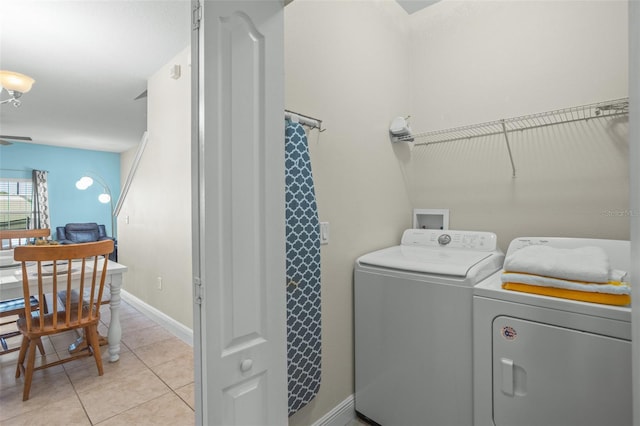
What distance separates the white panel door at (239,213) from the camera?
33.0 inches

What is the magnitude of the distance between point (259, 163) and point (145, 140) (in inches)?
118

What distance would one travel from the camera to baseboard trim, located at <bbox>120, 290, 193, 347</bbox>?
2729 millimetres

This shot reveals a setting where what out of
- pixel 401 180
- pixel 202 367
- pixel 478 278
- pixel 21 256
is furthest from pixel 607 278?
pixel 21 256

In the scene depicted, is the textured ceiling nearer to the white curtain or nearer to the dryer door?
the white curtain

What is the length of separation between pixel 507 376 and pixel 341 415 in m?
0.87

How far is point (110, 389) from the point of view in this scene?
2.04 metres

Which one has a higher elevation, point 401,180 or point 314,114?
point 314,114

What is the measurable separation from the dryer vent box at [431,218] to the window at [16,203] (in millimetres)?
6620

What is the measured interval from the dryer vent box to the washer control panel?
7.6 inches

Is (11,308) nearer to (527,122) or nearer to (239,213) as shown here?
(239,213)

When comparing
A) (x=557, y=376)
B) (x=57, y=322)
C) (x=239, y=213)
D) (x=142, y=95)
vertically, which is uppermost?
(x=142, y=95)

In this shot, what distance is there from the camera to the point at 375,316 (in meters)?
1.58

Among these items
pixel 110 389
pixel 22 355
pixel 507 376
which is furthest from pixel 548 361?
pixel 22 355

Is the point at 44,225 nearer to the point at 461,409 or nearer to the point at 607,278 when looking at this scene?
the point at 461,409
